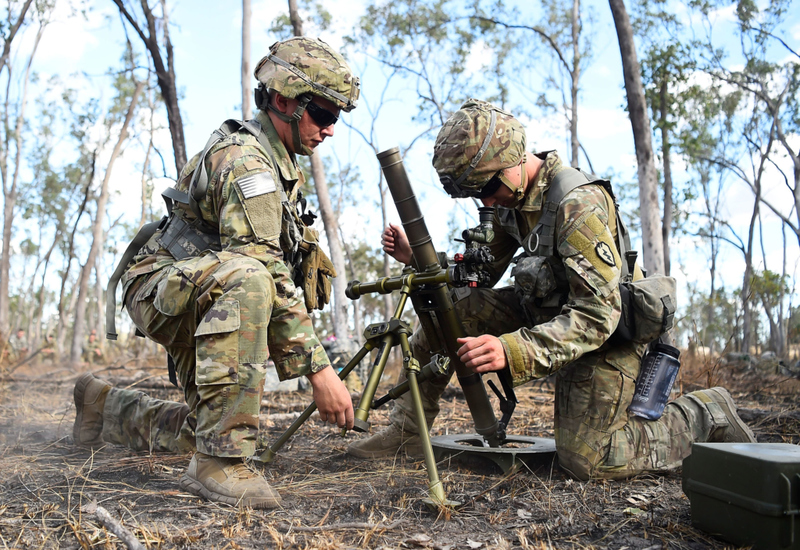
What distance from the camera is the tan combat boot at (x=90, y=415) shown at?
3.85 m

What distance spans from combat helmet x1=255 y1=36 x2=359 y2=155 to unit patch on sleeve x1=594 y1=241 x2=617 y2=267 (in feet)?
4.70

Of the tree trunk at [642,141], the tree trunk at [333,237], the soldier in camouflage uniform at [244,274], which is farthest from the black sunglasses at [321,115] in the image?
the tree trunk at [333,237]

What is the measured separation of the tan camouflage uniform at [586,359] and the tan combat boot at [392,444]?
0.06 m

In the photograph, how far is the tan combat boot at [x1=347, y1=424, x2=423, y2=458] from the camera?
3533 millimetres

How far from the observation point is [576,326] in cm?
277

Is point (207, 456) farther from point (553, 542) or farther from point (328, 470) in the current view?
point (553, 542)

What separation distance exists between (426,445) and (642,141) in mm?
6905

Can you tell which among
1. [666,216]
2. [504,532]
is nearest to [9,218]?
[666,216]

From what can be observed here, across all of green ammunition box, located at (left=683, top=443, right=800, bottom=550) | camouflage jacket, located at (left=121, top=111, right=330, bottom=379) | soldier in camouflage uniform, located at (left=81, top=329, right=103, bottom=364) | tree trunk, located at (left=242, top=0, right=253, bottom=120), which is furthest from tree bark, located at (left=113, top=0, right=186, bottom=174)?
soldier in camouflage uniform, located at (left=81, top=329, right=103, bottom=364)

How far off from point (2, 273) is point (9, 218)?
2.73 meters

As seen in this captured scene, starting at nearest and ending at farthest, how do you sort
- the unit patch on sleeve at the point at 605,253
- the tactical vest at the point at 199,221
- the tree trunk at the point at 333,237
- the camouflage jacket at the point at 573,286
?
the camouflage jacket at the point at 573,286, the unit patch on sleeve at the point at 605,253, the tactical vest at the point at 199,221, the tree trunk at the point at 333,237

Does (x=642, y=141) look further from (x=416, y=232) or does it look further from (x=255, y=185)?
(x=255, y=185)

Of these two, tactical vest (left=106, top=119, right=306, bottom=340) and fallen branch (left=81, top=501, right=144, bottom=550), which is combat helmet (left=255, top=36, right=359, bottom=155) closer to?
tactical vest (left=106, top=119, right=306, bottom=340)

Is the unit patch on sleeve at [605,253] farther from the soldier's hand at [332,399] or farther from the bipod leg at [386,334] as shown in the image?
the soldier's hand at [332,399]
